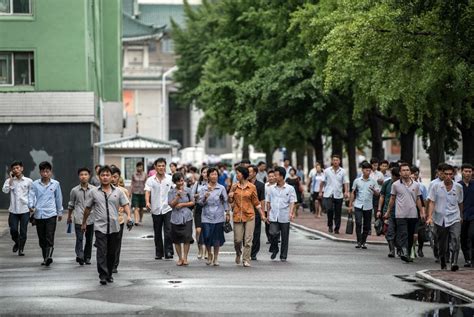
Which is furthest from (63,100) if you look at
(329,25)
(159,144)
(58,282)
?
(58,282)

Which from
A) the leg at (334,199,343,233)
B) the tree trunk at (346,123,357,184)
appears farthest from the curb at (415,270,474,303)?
the tree trunk at (346,123,357,184)

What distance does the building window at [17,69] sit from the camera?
1674 inches

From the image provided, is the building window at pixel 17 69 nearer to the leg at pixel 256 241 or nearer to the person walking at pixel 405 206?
the leg at pixel 256 241

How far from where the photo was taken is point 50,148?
42969mm

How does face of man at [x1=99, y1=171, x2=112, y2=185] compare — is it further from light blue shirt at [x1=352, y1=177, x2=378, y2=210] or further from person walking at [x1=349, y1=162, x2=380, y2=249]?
light blue shirt at [x1=352, y1=177, x2=378, y2=210]

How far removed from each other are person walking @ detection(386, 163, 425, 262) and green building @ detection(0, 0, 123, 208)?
23.0m

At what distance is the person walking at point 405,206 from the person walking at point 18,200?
21.0ft

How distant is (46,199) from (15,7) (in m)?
23.0

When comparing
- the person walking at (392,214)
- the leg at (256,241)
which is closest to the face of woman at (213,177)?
the leg at (256,241)

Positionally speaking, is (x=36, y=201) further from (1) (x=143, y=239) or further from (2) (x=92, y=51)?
(2) (x=92, y=51)

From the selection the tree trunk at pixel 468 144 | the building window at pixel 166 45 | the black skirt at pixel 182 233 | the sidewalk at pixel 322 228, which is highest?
the building window at pixel 166 45

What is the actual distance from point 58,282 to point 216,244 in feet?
12.0

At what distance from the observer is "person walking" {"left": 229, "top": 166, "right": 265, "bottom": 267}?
20.1m

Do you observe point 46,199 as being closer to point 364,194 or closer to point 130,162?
point 364,194
